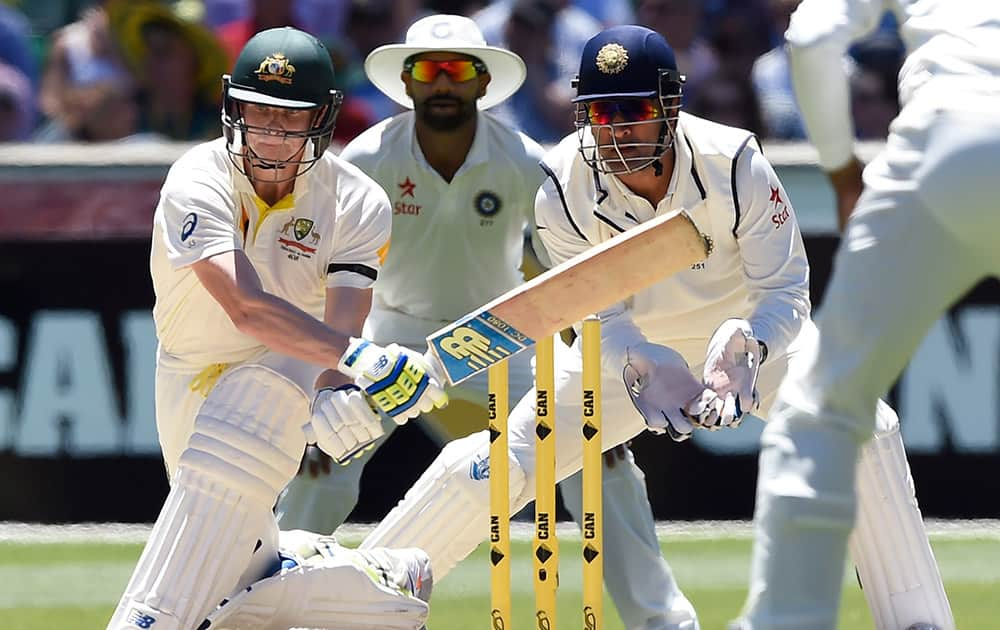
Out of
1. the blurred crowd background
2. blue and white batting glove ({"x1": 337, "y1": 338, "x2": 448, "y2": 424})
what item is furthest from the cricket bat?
the blurred crowd background

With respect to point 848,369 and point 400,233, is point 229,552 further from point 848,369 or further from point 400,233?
point 400,233

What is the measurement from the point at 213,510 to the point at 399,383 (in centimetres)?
47

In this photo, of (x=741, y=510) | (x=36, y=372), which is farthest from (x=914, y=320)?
(x=36, y=372)

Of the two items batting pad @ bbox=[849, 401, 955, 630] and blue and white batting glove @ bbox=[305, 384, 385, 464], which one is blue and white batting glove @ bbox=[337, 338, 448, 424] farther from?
batting pad @ bbox=[849, 401, 955, 630]

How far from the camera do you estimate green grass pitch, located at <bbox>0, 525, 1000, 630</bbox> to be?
5.04m

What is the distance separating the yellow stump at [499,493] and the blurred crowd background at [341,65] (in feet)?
12.0

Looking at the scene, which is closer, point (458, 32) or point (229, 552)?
point (229, 552)

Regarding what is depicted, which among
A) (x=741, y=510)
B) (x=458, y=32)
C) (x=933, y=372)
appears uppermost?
(x=458, y=32)

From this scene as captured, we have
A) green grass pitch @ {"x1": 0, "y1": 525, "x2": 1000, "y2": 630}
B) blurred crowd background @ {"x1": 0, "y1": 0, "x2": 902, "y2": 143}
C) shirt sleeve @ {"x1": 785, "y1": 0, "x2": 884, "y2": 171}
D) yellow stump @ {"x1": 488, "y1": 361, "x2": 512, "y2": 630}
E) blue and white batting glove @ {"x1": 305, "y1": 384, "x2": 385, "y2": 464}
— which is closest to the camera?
shirt sleeve @ {"x1": 785, "y1": 0, "x2": 884, "y2": 171}

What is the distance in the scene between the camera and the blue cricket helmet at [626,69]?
163 inches

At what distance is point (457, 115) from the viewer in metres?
5.49

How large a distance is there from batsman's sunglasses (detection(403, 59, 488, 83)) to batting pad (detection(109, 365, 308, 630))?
184 centimetres

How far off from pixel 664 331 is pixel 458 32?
1.42 metres

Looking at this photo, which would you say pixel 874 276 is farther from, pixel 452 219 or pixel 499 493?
pixel 452 219
